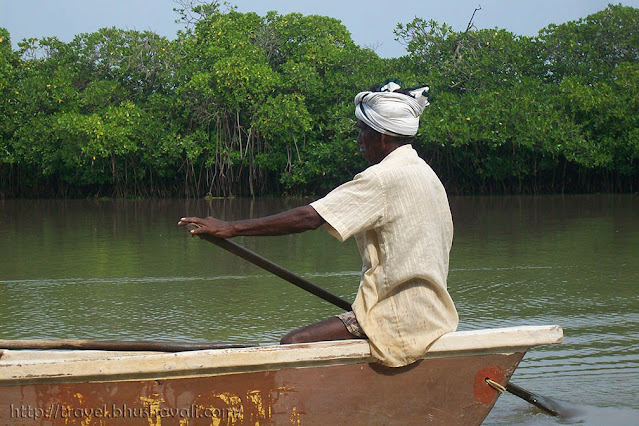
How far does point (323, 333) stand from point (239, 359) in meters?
0.36

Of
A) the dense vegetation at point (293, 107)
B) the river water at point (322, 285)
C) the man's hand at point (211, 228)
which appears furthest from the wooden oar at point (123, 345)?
the dense vegetation at point (293, 107)

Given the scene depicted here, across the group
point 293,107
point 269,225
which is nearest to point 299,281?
point 269,225

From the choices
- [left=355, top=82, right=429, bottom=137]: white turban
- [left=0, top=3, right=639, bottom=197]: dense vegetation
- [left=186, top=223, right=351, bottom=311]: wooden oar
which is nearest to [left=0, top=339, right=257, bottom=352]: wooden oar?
[left=186, top=223, right=351, bottom=311]: wooden oar

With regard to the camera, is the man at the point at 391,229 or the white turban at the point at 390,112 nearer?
the man at the point at 391,229

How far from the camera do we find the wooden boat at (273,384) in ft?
8.96

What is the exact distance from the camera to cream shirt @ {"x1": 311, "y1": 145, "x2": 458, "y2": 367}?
275 cm

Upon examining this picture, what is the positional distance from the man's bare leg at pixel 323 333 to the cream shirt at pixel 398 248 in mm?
104

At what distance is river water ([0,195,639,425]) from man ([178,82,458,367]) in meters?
1.20

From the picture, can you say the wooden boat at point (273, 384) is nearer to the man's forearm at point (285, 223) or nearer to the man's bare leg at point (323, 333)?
the man's bare leg at point (323, 333)

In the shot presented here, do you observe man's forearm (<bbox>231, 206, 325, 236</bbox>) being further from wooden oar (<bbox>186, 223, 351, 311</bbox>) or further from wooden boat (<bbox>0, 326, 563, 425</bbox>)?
wooden boat (<bbox>0, 326, 563, 425</bbox>)

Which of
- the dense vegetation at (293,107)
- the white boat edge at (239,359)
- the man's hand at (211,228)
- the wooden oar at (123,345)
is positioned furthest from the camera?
the dense vegetation at (293,107)

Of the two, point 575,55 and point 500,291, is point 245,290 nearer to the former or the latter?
point 500,291

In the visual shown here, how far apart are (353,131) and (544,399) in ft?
59.9

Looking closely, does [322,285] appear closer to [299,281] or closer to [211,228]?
[299,281]
